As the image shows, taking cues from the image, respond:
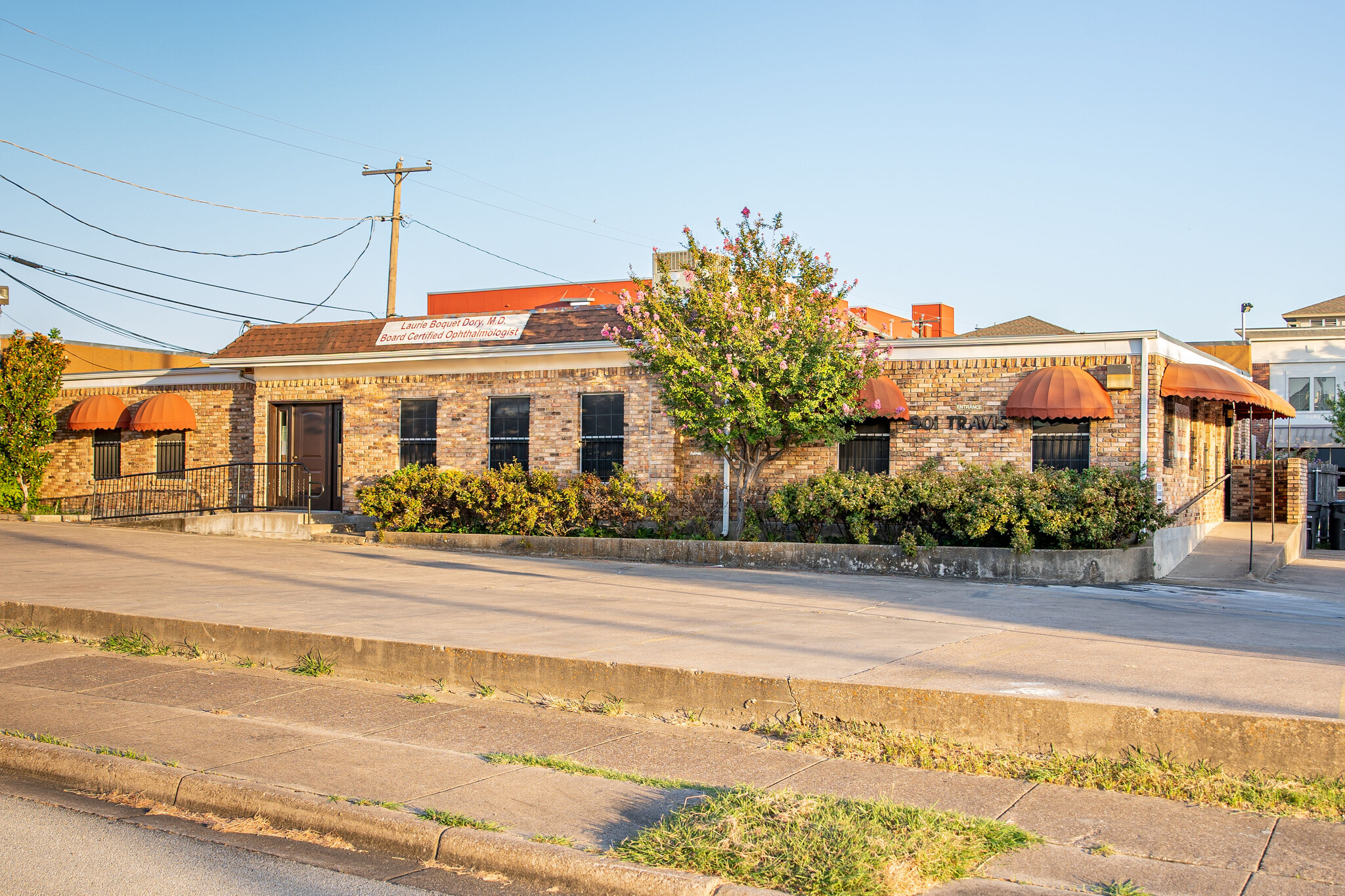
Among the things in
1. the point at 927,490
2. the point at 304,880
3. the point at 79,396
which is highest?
the point at 79,396

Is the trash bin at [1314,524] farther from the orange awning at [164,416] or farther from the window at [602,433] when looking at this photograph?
the orange awning at [164,416]

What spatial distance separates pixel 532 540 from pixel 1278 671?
12665 mm

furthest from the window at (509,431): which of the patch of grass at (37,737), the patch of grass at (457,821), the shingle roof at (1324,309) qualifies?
the shingle roof at (1324,309)

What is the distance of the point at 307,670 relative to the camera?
8977 mm

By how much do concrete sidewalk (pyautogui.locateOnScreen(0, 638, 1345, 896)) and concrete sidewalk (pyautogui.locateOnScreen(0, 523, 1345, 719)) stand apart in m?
0.97

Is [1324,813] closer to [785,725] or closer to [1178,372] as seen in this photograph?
[785,725]

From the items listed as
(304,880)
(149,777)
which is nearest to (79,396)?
(149,777)

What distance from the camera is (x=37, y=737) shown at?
22.4 ft

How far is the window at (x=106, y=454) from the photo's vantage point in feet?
84.7

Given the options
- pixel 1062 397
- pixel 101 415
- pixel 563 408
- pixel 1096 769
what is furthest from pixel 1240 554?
pixel 101 415

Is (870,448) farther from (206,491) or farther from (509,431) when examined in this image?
(206,491)

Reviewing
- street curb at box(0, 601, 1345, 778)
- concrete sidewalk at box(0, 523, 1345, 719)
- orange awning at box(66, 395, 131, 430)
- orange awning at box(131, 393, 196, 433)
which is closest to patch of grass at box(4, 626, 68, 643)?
concrete sidewalk at box(0, 523, 1345, 719)

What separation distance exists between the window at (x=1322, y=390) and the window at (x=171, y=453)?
44394mm

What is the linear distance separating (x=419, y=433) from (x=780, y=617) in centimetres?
1334
